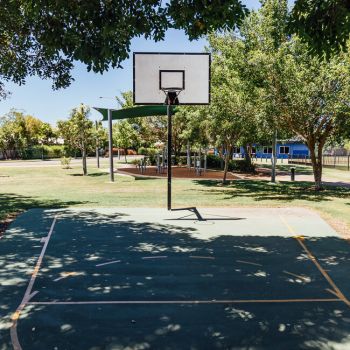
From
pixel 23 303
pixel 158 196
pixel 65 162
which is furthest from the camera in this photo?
pixel 65 162

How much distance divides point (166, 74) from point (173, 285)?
39.7 ft

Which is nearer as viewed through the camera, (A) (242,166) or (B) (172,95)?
(B) (172,95)

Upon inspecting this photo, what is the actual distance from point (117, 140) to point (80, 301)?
44.7 m

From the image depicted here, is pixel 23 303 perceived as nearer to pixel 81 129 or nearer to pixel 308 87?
pixel 308 87

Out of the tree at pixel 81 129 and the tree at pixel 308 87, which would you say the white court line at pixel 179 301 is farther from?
the tree at pixel 81 129

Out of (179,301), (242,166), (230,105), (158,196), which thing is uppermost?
(230,105)

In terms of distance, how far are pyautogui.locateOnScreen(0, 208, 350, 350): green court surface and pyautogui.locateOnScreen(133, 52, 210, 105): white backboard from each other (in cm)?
702

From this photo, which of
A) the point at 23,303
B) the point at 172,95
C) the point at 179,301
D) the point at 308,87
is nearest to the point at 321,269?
the point at 179,301

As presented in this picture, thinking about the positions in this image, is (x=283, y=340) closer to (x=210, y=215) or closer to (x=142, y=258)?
(x=142, y=258)

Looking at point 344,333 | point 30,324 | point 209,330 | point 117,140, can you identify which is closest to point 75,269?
point 30,324

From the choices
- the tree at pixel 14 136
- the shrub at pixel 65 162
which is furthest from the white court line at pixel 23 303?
the tree at pixel 14 136

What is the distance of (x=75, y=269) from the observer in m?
8.70

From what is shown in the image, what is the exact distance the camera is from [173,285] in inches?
307

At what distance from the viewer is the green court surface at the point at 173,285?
5738 mm
